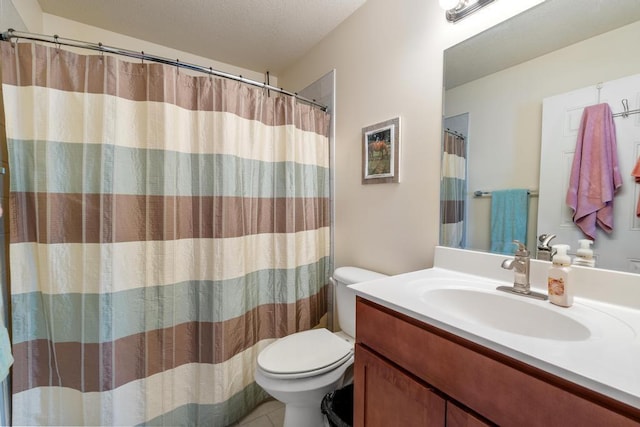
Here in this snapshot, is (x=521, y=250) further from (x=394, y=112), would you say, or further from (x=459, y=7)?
(x=459, y=7)

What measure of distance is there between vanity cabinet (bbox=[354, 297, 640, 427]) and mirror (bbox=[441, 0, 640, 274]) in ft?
1.86

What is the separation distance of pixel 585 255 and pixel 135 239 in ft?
5.72

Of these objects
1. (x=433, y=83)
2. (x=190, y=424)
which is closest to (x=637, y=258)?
(x=433, y=83)

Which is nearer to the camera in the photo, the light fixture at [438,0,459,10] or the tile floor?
the light fixture at [438,0,459,10]

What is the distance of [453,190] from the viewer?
1171mm

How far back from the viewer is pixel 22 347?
106 centimetres

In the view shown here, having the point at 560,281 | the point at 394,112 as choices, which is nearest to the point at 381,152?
the point at 394,112

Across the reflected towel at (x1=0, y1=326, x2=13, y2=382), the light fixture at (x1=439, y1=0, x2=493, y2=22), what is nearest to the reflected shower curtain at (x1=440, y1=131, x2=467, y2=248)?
the light fixture at (x1=439, y1=0, x2=493, y2=22)

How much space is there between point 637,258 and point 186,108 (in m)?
1.82

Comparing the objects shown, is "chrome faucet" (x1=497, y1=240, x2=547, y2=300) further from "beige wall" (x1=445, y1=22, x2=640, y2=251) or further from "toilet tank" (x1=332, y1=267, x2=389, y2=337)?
"toilet tank" (x1=332, y1=267, x2=389, y2=337)

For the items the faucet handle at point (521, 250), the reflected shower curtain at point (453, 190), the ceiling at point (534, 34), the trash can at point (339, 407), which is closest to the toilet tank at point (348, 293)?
the trash can at point (339, 407)

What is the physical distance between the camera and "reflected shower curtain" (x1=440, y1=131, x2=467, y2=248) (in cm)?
115

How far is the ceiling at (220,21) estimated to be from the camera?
1.53 metres

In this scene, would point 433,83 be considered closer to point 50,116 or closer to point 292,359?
point 292,359
